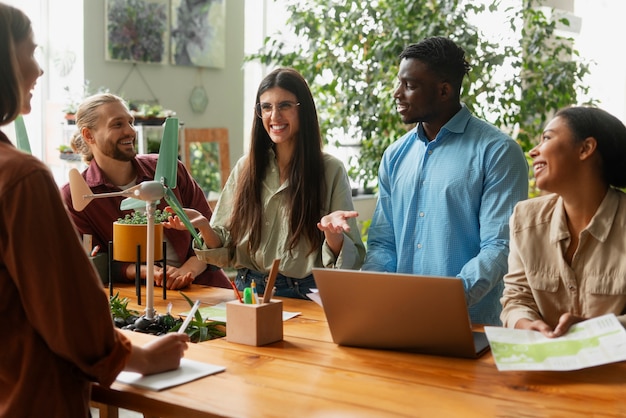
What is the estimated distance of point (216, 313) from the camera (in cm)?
240

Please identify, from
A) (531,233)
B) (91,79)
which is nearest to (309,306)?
(531,233)

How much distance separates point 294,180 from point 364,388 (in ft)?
4.11

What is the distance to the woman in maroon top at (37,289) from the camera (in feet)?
4.52

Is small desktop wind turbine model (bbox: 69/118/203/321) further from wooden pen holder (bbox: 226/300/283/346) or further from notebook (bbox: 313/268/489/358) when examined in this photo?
notebook (bbox: 313/268/489/358)

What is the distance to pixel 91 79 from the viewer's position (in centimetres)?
527

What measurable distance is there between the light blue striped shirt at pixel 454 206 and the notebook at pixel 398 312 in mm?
531

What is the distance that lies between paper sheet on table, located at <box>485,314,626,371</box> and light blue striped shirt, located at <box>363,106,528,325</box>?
1.71ft

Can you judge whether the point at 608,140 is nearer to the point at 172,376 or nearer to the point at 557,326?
the point at 557,326

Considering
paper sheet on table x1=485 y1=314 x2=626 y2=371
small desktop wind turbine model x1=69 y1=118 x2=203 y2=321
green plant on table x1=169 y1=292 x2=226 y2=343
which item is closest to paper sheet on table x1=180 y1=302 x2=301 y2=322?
green plant on table x1=169 y1=292 x2=226 y2=343

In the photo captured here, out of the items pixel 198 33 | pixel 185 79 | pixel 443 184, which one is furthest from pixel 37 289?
pixel 198 33

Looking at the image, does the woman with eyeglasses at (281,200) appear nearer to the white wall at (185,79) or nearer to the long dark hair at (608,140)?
→ the long dark hair at (608,140)

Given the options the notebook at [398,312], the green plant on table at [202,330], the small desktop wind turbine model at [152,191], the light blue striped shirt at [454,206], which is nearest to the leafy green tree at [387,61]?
the light blue striped shirt at [454,206]

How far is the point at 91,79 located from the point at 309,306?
10.7 feet

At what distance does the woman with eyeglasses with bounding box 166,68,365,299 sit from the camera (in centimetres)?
280
